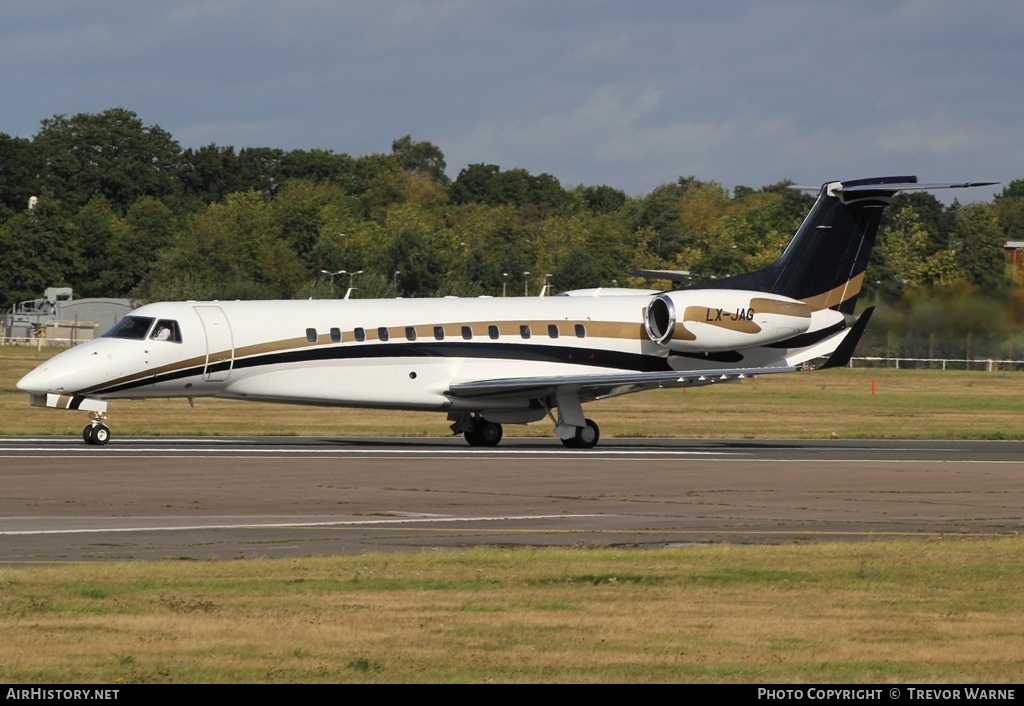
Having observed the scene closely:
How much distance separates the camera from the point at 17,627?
11984mm

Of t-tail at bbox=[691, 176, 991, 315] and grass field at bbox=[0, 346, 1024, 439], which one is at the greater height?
t-tail at bbox=[691, 176, 991, 315]

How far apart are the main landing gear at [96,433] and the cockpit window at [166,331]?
207 cm

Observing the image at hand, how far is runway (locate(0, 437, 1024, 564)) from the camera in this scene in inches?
733

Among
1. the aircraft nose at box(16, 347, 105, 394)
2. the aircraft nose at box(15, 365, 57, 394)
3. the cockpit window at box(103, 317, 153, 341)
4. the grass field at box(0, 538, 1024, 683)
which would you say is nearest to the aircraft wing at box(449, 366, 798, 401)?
the cockpit window at box(103, 317, 153, 341)

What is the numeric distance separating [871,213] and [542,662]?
29.9 meters

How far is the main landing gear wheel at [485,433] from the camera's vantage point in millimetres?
36875

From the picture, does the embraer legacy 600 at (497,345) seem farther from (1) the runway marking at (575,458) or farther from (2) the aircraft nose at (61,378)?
(1) the runway marking at (575,458)

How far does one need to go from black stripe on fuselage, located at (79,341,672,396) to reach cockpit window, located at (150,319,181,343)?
74cm

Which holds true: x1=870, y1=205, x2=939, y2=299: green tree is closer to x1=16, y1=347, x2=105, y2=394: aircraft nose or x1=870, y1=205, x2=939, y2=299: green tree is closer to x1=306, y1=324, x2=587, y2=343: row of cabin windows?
x1=306, y1=324, x2=587, y2=343: row of cabin windows

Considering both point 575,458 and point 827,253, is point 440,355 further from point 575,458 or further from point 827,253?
point 827,253

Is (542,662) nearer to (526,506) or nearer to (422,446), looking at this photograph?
(526,506)

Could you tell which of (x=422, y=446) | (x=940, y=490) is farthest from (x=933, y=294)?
(x=940, y=490)

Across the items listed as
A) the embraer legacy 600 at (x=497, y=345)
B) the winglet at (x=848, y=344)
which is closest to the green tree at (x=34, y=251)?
the embraer legacy 600 at (x=497, y=345)

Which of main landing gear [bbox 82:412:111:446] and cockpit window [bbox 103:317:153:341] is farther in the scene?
cockpit window [bbox 103:317:153:341]
